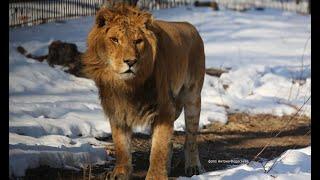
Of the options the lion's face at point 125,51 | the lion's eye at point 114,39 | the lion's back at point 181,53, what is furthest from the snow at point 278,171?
the lion's eye at point 114,39

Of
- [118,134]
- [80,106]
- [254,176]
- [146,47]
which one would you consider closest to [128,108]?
[118,134]

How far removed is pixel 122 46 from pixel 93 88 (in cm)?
505

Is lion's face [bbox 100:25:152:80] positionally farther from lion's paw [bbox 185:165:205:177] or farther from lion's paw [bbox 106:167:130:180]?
lion's paw [bbox 185:165:205:177]

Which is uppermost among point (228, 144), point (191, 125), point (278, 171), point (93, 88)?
point (191, 125)

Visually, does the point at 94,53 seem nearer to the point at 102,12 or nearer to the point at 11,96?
the point at 102,12

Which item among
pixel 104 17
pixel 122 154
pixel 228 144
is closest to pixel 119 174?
pixel 122 154

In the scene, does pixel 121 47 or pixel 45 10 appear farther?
pixel 45 10

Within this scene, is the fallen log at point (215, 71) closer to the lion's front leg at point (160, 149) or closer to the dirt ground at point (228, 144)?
the dirt ground at point (228, 144)

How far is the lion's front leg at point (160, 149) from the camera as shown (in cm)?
515

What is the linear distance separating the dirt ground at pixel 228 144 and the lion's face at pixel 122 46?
1.07 metres

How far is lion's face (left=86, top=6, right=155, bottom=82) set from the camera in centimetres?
484

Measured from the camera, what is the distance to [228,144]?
8.02 meters

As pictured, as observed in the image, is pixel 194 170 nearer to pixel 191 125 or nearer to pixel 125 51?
pixel 191 125

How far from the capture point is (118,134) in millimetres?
5371
